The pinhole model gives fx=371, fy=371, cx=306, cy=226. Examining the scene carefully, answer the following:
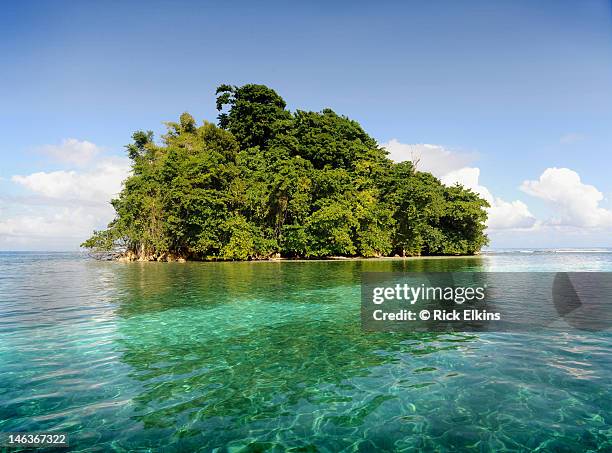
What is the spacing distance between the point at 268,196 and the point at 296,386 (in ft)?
117

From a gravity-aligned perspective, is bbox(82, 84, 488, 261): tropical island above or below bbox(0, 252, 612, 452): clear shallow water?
above

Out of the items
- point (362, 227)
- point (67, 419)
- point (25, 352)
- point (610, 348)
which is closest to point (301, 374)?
point (67, 419)

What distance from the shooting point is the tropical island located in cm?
4078

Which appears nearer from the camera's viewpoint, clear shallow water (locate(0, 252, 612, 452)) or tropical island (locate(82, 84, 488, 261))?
clear shallow water (locate(0, 252, 612, 452))

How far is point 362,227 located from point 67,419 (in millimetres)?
42043

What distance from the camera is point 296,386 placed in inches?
235

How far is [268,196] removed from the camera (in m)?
40.8

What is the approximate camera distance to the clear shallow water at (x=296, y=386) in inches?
176

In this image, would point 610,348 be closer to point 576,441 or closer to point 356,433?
point 576,441

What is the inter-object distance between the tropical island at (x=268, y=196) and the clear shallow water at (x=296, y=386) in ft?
99.5

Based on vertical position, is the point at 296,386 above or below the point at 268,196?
below

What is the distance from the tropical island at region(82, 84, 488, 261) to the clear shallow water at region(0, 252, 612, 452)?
30336 mm

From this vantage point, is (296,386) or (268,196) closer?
(296,386)

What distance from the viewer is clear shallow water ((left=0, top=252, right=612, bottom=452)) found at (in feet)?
14.7
